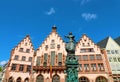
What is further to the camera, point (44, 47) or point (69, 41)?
point (44, 47)

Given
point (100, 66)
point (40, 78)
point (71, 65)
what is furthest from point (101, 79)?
point (71, 65)

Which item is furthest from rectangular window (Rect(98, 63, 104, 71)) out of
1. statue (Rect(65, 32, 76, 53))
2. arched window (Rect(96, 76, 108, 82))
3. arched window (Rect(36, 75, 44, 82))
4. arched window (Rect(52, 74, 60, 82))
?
statue (Rect(65, 32, 76, 53))

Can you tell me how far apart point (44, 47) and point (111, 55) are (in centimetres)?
1893

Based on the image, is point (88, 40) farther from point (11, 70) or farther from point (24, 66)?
point (11, 70)

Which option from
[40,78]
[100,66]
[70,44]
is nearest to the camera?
[70,44]

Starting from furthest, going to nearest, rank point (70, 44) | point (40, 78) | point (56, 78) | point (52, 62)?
point (52, 62) → point (40, 78) → point (56, 78) → point (70, 44)

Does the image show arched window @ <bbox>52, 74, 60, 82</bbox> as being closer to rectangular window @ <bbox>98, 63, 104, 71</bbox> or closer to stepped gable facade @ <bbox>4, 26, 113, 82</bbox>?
stepped gable facade @ <bbox>4, 26, 113, 82</bbox>

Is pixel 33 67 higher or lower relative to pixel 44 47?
lower

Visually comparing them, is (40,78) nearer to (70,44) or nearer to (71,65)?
(70,44)

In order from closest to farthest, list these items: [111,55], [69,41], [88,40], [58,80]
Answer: [69,41] → [58,80] → [111,55] → [88,40]

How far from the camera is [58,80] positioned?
36875 mm

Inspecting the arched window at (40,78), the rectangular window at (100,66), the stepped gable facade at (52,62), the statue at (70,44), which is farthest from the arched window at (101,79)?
the statue at (70,44)

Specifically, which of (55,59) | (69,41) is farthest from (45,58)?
(69,41)

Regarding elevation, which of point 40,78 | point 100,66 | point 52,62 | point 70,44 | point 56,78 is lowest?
point 70,44
